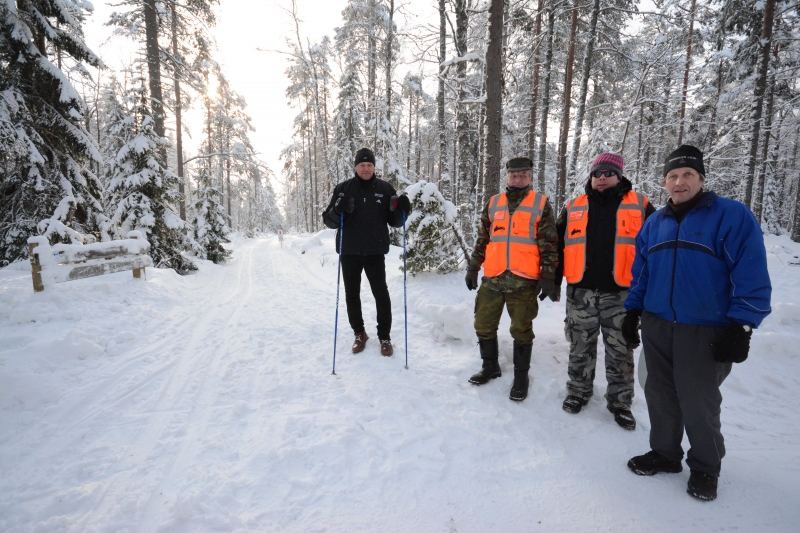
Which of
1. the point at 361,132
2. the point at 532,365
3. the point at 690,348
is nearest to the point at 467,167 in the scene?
the point at 532,365

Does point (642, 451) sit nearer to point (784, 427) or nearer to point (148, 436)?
point (784, 427)

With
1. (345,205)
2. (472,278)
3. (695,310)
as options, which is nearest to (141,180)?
(345,205)

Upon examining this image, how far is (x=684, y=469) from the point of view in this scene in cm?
242

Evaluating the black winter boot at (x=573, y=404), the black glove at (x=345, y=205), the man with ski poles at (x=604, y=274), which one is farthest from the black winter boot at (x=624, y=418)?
the black glove at (x=345, y=205)

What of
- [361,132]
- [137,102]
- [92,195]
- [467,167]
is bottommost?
[92,195]

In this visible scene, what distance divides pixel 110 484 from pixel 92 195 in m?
10.2

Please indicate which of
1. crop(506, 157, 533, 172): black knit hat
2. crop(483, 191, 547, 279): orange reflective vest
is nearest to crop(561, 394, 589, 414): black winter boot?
crop(483, 191, 547, 279): orange reflective vest

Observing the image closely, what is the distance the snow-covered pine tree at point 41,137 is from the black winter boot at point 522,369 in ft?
33.9

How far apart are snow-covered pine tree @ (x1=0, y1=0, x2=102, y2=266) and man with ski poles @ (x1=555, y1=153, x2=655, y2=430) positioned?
10.8 meters

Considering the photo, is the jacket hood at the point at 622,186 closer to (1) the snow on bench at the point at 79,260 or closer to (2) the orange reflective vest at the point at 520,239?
(2) the orange reflective vest at the point at 520,239

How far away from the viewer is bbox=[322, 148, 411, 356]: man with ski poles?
4246 mm

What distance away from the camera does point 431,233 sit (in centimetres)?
735

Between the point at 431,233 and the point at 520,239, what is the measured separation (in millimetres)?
4148

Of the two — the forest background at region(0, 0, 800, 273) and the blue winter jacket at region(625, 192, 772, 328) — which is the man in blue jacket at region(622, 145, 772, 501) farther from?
the forest background at region(0, 0, 800, 273)
